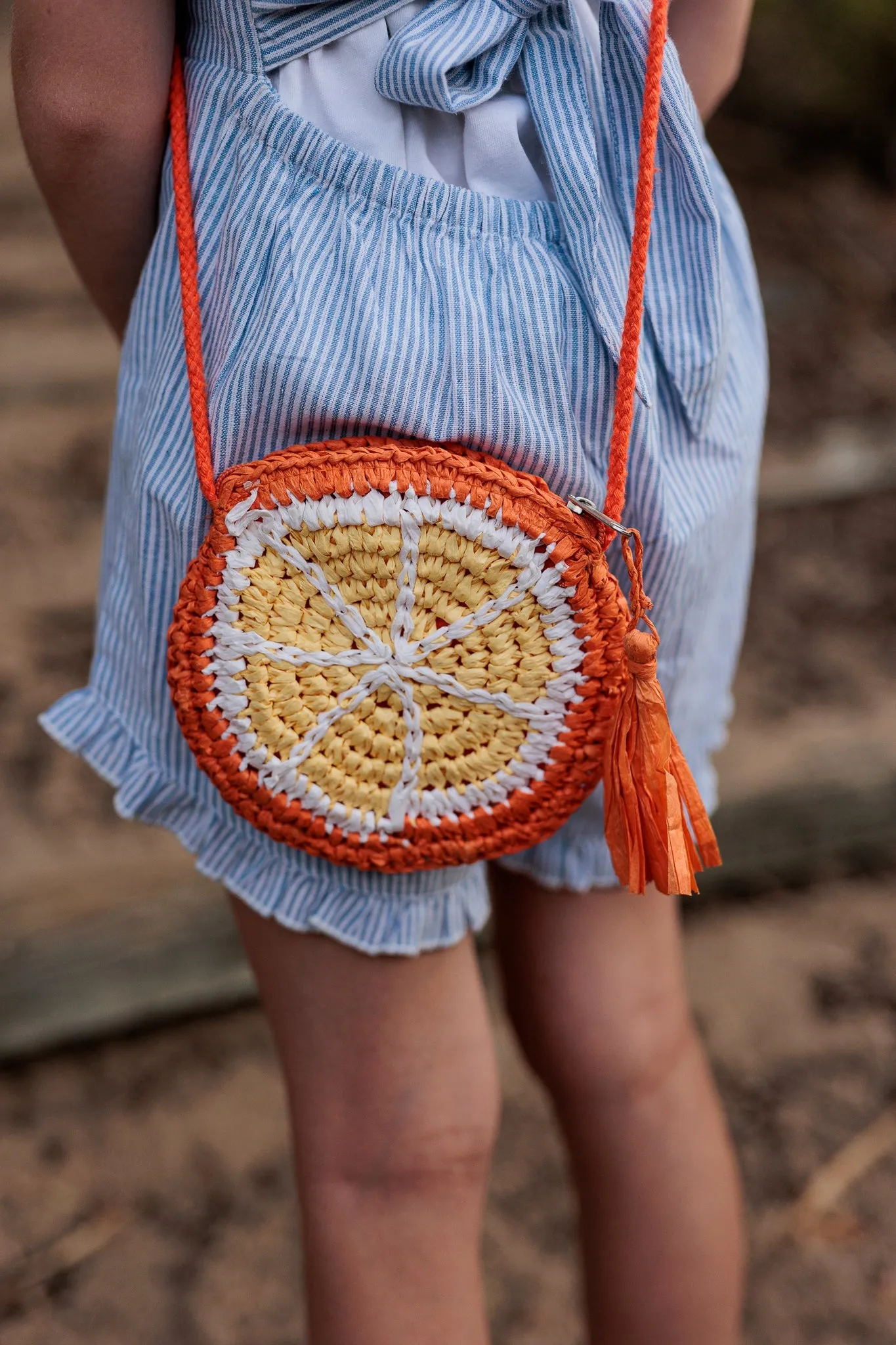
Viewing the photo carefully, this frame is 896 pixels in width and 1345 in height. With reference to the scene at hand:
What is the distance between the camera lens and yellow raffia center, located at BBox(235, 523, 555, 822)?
76cm

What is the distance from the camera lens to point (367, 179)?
0.74 meters

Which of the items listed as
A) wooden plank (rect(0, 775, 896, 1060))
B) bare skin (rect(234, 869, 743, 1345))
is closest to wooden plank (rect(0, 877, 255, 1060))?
wooden plank (rect(0, 775, 896, 1060))

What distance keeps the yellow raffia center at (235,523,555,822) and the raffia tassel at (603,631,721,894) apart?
0.19ft

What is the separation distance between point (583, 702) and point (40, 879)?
3.42 ft

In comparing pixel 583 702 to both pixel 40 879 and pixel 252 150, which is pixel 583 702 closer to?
pixel 252 150

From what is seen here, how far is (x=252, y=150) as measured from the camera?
75cm

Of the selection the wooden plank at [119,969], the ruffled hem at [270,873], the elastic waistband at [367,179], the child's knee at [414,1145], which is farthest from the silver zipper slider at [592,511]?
the wooden plank at [119,969]

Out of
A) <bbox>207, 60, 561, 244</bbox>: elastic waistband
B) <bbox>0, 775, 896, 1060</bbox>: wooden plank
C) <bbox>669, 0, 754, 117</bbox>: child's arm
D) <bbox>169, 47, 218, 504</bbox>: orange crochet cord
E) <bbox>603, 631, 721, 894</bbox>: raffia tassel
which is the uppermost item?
<bbox>669, 0, 754, 117</bbox>: child's arm

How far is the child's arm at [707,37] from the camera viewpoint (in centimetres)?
87

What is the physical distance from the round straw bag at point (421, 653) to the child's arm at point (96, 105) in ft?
0.09

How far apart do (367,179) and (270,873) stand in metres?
0.43

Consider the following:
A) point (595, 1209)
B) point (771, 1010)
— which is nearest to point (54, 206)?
point (595, 1209)

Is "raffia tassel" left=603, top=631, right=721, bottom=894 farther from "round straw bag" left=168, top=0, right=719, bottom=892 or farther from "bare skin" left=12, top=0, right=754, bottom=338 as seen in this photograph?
"bare skin" left=12, top=0, right=754, bottom=338

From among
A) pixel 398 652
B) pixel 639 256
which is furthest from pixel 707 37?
pixel 398 652
